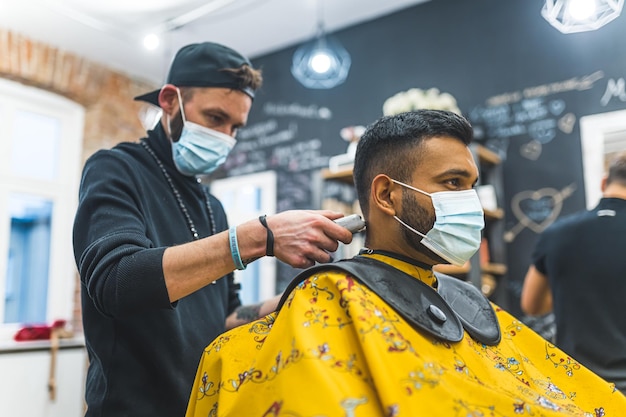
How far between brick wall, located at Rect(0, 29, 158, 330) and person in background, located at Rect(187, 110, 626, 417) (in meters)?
4.01

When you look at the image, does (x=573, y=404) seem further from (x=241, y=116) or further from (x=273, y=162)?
(x=273, y=162)

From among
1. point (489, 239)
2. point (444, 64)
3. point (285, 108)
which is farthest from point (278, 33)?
point (489, 239)

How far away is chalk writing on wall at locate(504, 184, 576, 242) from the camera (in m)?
3.42

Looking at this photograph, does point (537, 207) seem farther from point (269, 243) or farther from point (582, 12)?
point (269, 243)

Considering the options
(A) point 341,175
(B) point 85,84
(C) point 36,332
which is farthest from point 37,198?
(A) point 341,175

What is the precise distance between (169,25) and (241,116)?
320 cm

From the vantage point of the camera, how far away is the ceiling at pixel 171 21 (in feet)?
13.9

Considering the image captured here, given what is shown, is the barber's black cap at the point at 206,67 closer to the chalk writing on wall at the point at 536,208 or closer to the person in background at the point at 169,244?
the person in background at the point at 169,244

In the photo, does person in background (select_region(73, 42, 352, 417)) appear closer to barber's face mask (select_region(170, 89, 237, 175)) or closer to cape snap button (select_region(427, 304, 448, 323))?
barber's face mask (select_region(170, 89, 237, 175))

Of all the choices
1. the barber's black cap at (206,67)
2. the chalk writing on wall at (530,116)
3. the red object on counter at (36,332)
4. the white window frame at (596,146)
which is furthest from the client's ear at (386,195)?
the red object on counter at (36,332)

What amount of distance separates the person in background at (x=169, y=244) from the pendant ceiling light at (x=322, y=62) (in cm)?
218

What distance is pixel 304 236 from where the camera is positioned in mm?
1231

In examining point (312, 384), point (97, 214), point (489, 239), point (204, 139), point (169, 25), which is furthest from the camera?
point (169, 25)

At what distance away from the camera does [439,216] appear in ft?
4.51
